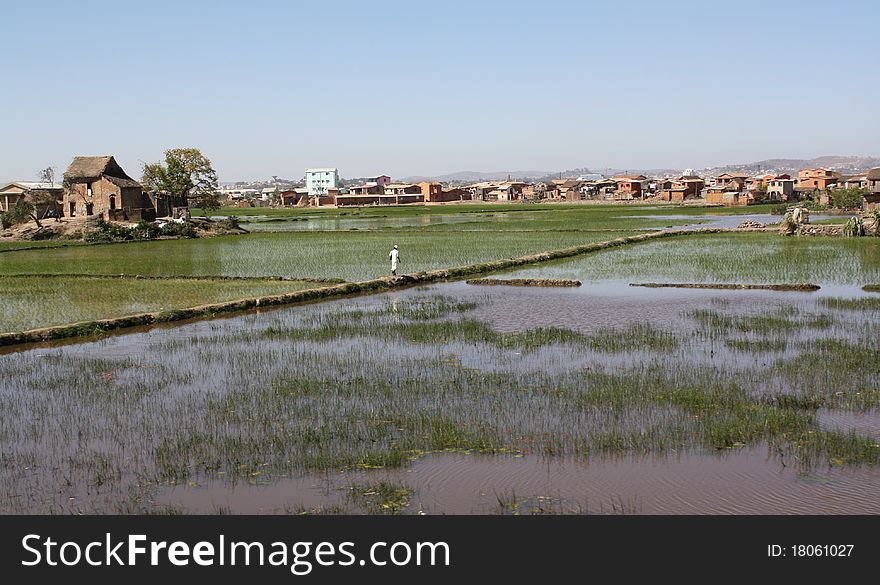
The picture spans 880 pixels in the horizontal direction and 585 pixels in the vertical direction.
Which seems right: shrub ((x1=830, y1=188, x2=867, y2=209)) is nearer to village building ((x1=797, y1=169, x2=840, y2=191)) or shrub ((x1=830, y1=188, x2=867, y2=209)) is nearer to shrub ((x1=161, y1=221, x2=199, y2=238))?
village building ((x1=797, y1=169, x2=840, y2=191))

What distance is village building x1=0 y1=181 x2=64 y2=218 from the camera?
4638cm

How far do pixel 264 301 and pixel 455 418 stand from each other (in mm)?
9070

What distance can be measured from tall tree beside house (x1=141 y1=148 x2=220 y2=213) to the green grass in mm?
25973

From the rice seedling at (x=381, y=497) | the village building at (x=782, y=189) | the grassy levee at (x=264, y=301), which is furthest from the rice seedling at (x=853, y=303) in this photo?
the village building at (x=782, y=189)

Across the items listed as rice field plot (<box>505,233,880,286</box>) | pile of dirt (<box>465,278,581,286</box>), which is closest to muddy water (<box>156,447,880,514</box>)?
pile of dirt (<box>465,278,581,286</box>)

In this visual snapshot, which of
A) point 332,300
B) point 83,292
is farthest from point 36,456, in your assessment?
point 83,292

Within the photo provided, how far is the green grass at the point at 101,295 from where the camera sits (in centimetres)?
1513

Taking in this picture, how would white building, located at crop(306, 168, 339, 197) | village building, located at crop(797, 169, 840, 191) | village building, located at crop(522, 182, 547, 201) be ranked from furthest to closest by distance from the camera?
white building, located at crop(306, 168, 339, 197)
village building, located at crop(522, 182, 547, 201)
village building, located at crop(797, 169, 840, 191)

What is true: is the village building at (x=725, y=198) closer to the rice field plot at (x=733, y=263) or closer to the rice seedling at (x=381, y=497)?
the rice field plot at (x=733, y=263)

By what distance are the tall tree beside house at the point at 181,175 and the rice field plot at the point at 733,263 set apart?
89.7ft

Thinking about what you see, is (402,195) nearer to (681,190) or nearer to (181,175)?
(681,190)

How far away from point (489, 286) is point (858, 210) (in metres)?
40.0

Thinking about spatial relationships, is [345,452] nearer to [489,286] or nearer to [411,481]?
[411,481]

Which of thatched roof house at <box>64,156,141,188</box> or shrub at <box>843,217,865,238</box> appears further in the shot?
thatched roof house at <box>64,156,141,188</box>
